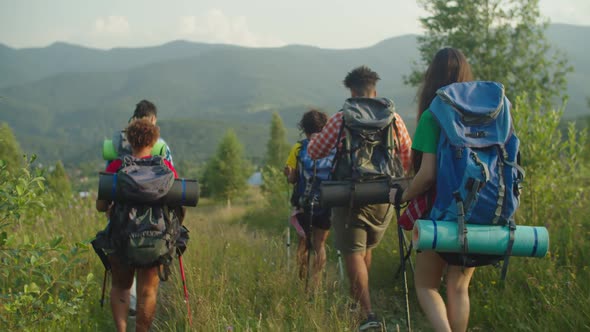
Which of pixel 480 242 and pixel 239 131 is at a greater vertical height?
pixel 480 242

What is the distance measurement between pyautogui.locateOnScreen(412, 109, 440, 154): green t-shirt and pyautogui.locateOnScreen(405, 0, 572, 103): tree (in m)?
21.4

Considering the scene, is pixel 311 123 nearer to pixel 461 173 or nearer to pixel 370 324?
pixel 370 324

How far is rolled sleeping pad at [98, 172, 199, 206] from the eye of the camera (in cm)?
327

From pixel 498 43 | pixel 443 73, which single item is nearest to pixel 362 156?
pixel 443 73

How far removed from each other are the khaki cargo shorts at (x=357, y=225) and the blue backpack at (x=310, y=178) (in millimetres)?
693

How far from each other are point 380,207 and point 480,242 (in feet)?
5.00

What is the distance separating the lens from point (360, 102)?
A: 3916mm

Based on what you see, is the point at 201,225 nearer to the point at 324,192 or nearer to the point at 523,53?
the point at 324,192

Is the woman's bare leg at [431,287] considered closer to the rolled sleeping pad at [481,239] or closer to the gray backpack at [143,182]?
the rolled sleeping pad at [481,239]

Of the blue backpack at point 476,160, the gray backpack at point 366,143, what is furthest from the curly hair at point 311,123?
the blue backpack at point 476,160

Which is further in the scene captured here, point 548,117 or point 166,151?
point 548,117

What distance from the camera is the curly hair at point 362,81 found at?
417cm

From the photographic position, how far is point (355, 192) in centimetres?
366

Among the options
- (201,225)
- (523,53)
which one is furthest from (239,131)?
(201,225)
